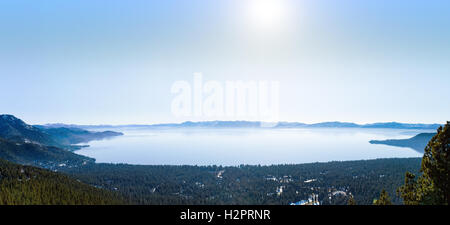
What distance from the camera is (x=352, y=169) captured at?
14100 centimetres

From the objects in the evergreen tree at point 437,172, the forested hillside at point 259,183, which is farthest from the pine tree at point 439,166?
the forested hillside at point 259,183

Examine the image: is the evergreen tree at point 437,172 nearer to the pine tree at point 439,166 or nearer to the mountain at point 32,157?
the pine tree at point 439,166

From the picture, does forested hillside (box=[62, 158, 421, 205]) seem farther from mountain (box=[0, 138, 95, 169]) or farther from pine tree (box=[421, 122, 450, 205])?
pine tree (box=[421, 122, 450, 205])

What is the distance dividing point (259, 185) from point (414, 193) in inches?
4352

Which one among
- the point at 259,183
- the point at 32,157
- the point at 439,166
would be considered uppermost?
the point at 439,166

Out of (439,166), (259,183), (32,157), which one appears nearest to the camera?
(439,166)

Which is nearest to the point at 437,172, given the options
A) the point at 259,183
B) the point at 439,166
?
the point at 439,166

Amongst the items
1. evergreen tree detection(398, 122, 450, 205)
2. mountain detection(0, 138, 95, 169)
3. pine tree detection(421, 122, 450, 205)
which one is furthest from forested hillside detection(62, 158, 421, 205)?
pine tree detection(421, 122, 450, 205)

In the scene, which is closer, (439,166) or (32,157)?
(439,166)

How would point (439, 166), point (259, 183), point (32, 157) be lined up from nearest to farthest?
point (439, 166), point (259, 183), point (32, 157)

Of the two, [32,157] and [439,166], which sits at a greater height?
[439,166]

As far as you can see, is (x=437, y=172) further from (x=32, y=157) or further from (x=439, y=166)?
(x=32, y=157)
